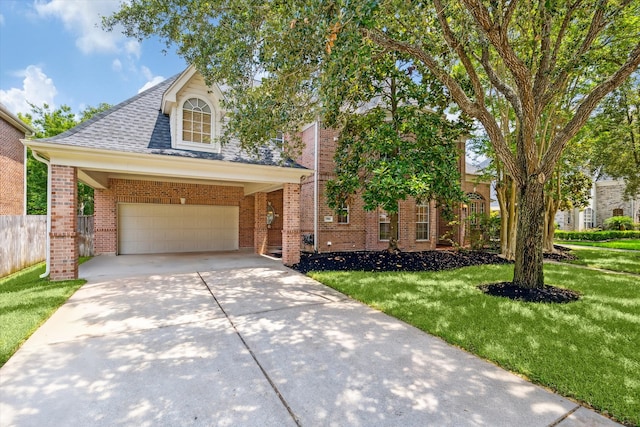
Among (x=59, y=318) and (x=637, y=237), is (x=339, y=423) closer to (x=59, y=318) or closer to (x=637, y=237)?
(x=59, y=318)

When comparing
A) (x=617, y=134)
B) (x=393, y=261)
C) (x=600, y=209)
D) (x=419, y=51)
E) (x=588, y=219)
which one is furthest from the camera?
(x=588, y=219)

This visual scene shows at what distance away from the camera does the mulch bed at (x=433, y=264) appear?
19.9ft

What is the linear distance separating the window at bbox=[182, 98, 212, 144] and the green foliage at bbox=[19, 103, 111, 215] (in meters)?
13.1

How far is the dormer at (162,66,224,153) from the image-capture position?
8.55m

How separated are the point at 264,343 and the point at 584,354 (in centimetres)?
390

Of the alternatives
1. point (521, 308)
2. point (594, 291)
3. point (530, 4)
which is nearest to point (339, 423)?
point (521, 308)

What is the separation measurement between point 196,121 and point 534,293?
9.81m

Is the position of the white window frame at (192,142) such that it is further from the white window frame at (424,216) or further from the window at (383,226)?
the white window frame at (424,216)

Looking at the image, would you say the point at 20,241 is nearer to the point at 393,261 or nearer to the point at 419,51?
the point at 393,261

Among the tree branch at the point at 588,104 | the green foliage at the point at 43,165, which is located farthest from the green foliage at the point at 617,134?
the green foliage at the point at 43,165

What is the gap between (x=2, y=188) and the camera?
523 inches

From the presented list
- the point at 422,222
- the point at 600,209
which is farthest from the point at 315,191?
the point at 600,209

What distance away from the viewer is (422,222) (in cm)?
1402

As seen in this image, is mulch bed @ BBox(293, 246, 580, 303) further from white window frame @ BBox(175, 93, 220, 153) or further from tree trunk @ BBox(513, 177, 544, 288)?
white window frame @ BBox(175, 93, 220, 153)
